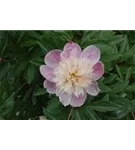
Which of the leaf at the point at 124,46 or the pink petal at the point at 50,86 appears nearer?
the pink petal at the point at 50,86

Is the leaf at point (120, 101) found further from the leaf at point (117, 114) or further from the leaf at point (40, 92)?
the leaf at point (40, 92)

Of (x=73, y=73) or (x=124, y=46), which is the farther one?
(x=124, y=46)

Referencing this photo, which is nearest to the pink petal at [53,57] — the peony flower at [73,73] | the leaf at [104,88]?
the peony flower at [73,73]

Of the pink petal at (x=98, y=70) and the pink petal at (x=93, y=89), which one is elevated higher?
the pink petal at (x=98, y=70)

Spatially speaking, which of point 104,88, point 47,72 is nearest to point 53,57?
point 47,72

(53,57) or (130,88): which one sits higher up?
(53,57)

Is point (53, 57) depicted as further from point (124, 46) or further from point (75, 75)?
point (124, 46)

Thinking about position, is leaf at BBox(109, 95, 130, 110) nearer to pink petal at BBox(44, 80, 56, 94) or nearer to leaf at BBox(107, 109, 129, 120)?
leaf at BBox(107, 109, 129, 120)

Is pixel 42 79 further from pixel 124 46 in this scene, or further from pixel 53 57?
pixel 124 46
